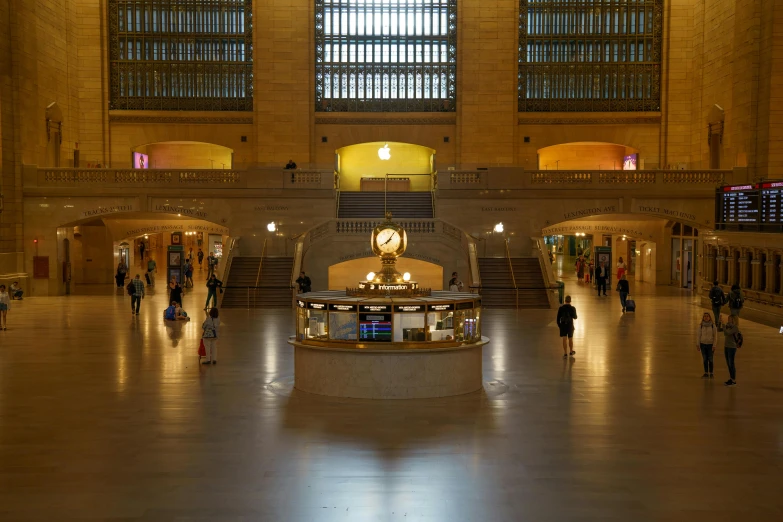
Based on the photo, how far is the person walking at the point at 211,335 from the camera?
16.8m

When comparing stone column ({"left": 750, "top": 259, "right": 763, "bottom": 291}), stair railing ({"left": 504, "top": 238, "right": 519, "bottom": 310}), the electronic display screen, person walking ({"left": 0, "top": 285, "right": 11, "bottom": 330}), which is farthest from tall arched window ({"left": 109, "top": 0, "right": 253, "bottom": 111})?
the electronic display screen

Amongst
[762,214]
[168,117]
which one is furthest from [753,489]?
[168,117]

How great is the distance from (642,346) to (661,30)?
2375 cm

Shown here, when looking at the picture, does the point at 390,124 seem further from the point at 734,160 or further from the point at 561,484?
the point at 561,484

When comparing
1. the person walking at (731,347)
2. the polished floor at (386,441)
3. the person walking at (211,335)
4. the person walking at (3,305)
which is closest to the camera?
the polished floor at (386,441)

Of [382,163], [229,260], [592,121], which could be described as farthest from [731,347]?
[382,163]

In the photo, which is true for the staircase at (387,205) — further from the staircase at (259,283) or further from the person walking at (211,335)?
the person walking at (211,335)

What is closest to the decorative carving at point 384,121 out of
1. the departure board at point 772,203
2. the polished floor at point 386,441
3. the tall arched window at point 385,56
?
the tall arched window at point 385,56

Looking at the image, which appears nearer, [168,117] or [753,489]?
[753,489]

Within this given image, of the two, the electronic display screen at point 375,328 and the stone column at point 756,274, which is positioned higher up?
the stone column at point 756,274

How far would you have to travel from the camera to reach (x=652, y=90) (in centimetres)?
3909

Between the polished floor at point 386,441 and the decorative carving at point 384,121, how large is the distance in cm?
2137

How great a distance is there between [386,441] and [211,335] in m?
6.69

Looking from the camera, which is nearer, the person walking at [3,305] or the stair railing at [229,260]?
the person walking at [3,305]
